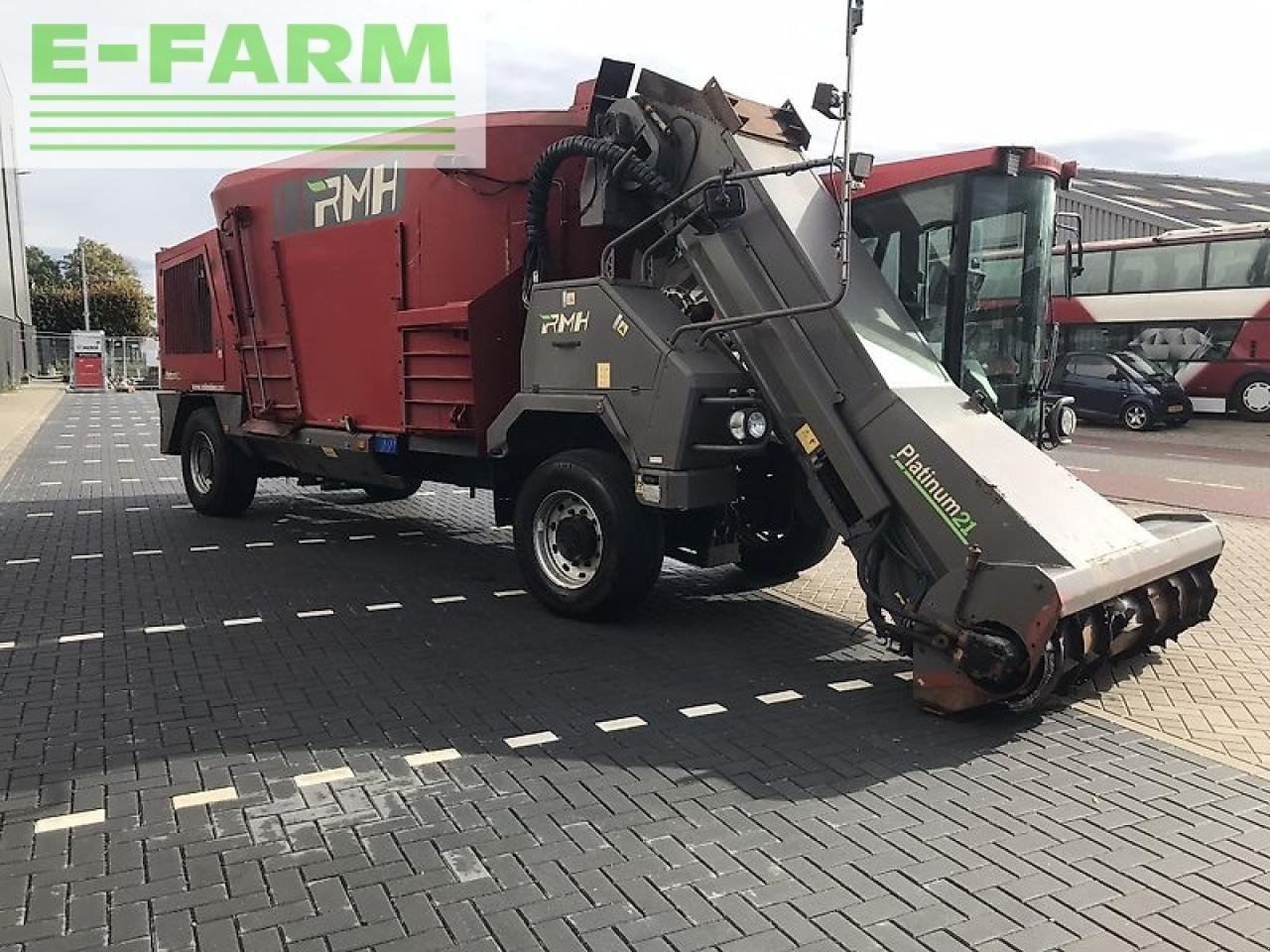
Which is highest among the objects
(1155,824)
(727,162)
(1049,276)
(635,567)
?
(727,162)

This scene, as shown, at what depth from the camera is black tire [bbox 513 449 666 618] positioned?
582 centimetres

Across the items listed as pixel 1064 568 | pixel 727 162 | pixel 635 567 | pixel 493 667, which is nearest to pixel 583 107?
pixel 727 162

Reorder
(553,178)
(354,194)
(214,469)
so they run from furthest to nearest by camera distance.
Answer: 1. (214,469)
2. (354,194)
3. (553,178)

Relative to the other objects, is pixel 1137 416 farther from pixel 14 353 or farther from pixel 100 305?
pixel 100 305

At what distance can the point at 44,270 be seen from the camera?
8231 cm

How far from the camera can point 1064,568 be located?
4.38 m

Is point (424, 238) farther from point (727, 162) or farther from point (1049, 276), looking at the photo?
point (1049, 276)

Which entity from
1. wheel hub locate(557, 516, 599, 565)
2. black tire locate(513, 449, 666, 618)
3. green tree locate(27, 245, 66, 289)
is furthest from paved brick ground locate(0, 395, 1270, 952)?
green tree locate(27, 245, 66, 289)

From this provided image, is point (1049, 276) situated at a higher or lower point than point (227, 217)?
lower

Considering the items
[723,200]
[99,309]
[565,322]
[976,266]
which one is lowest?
[565,322]

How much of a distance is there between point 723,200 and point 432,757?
3.24m

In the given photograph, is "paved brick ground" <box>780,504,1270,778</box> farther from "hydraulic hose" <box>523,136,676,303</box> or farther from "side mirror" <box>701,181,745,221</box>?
"hydraulic hose" <box>523,136,676,303</box>

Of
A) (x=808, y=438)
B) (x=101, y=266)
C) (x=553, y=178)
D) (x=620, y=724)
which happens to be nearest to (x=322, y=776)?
(x=620, y=724)

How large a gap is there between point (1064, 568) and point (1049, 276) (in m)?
2.58
